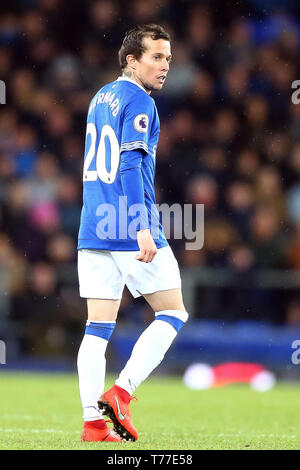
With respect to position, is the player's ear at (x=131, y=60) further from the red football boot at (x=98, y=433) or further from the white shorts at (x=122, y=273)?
the red football boot at (x=98, y=433)

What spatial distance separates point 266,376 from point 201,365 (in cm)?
74

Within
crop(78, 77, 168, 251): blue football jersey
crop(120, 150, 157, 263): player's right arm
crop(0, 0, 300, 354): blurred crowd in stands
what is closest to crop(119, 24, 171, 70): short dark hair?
crop(78, 77, 168, 251): blue football jersey

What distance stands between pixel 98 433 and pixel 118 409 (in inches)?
9.8

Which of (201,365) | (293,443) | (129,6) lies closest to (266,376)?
(201,365)

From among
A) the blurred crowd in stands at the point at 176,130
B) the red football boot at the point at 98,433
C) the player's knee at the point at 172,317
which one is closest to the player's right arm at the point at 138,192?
the player's knee at the point at 172,317

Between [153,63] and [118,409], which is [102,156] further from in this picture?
[118,409]

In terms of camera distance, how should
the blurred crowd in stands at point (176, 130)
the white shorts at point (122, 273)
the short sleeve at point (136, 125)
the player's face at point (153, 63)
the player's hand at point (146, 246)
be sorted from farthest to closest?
the blurred crowd in stands at point (176, 130), the player's face at point (153, 63), the white shorts at point (122, 273), the short sleeve at point (136, 125), the player's hand at point (146, 246)

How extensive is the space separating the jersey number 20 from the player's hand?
39 cm

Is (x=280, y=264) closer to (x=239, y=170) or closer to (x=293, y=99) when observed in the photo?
(x=239, y=170)

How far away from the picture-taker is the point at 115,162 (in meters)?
5.19

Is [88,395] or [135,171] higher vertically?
[135,171]

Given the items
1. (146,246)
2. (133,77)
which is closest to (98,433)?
(146,246)

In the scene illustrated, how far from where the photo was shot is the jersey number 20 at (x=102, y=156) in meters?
5.18

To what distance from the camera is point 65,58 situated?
1385 cm
